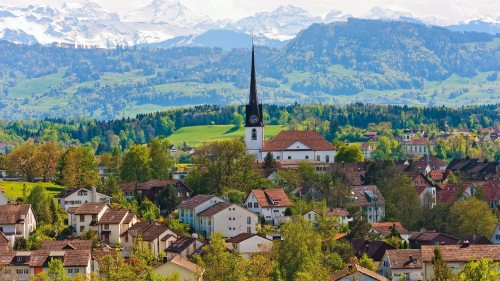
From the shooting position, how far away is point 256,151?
13212 centimetres

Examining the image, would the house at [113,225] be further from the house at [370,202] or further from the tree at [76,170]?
the house at [370,202]

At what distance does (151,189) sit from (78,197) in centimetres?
847

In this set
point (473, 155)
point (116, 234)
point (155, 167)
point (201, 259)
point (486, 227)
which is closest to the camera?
point (201, 259)

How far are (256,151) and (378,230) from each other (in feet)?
138

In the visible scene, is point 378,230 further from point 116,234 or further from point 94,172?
point 94,172

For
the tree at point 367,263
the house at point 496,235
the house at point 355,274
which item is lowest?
the house at point 496,235

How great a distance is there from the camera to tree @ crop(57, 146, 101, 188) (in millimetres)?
103438

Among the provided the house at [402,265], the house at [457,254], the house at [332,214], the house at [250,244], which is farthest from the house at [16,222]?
the house at [457,254]

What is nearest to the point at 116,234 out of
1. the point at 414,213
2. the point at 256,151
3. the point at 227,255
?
the point at 227,255

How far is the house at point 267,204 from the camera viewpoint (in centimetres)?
9619

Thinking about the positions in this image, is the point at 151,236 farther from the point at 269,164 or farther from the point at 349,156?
the point at 349,156

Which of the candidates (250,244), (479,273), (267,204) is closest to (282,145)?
(267,204)

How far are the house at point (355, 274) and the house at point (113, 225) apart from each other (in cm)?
1888

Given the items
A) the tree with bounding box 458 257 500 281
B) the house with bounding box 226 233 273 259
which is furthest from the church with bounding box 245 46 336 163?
the tree with bounding box 458 257 500 281
